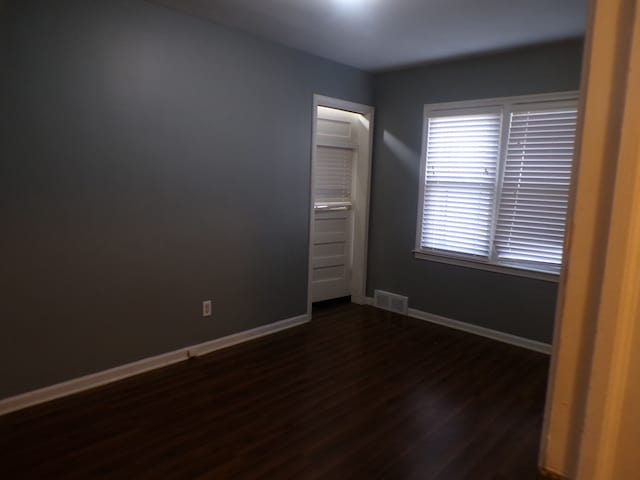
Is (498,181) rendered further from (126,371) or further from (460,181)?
(126,371)

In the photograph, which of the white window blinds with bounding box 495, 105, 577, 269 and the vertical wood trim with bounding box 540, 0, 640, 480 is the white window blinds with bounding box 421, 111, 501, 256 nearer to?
the white window blinds with bounding box 495, 105, 577, 269

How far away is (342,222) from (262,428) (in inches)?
112

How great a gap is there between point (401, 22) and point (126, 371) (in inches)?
125

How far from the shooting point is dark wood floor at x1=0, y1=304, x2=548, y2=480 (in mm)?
2152

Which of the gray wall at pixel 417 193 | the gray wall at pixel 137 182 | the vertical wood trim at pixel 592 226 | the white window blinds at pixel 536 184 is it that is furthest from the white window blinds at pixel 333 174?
the vertical wood trim at pixel 592 226

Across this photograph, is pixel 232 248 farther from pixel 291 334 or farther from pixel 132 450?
pixel 132 450

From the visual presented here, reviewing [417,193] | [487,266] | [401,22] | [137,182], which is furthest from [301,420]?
[401,22]

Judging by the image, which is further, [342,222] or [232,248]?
[342,222]

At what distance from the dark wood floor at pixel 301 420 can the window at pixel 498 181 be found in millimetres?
967

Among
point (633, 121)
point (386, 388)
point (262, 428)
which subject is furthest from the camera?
Answer: point (386, 388)

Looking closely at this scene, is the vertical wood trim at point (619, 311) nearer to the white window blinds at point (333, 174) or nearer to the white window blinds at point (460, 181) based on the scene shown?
the white window blinds at point (460, 181)

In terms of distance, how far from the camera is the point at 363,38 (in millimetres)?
3422

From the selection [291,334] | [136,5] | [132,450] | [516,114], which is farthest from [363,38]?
[132,450]

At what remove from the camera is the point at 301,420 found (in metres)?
2.57
